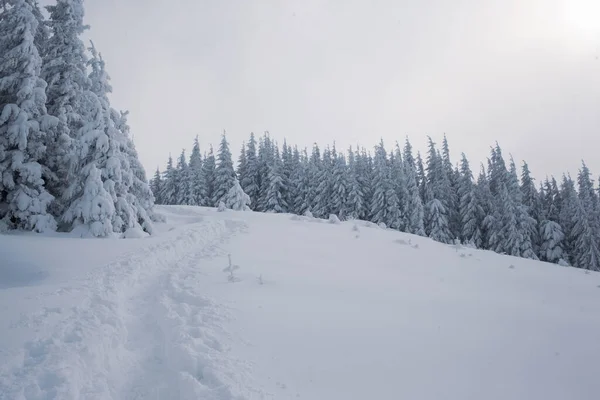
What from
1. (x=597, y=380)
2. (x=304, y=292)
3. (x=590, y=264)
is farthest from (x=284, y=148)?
(x=597, y=380)

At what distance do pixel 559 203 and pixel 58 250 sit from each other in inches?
2397

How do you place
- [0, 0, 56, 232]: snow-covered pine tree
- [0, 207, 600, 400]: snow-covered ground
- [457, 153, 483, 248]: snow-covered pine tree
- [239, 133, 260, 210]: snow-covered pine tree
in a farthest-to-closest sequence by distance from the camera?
1. [239, 133, 260, 210]: snow-covered pine tree
2. [457, 153, 483, 248]: snow-covered pine tree
3. [0, 0, 56, 232]: snow-covered pine tree
4. [0, 207, 600, 400]: snow-covered ground

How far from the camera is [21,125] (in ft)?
45.5

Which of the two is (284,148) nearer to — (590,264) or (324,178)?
(324,178)

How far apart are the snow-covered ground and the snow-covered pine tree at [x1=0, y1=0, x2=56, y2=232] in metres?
3.14

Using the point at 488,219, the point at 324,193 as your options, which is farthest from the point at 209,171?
the point at 488,219

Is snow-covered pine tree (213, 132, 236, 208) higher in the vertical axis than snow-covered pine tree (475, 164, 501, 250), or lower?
higher

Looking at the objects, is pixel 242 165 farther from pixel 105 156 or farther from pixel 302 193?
pixel 105 156

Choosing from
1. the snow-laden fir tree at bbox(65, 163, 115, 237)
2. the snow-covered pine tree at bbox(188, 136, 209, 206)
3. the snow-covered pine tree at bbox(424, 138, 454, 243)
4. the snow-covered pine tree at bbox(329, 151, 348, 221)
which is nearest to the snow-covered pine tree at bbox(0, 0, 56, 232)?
the snow-laden fir tree at bbox(65, 163, 115, 237)

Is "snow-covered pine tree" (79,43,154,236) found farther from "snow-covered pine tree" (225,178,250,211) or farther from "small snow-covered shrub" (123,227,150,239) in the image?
"snow-covered pine tree" (225,178,250,211)

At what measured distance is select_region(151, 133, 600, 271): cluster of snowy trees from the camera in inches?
1550

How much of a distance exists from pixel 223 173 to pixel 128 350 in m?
41.0

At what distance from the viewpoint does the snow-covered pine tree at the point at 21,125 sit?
539 inches

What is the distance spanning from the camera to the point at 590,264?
121ft
